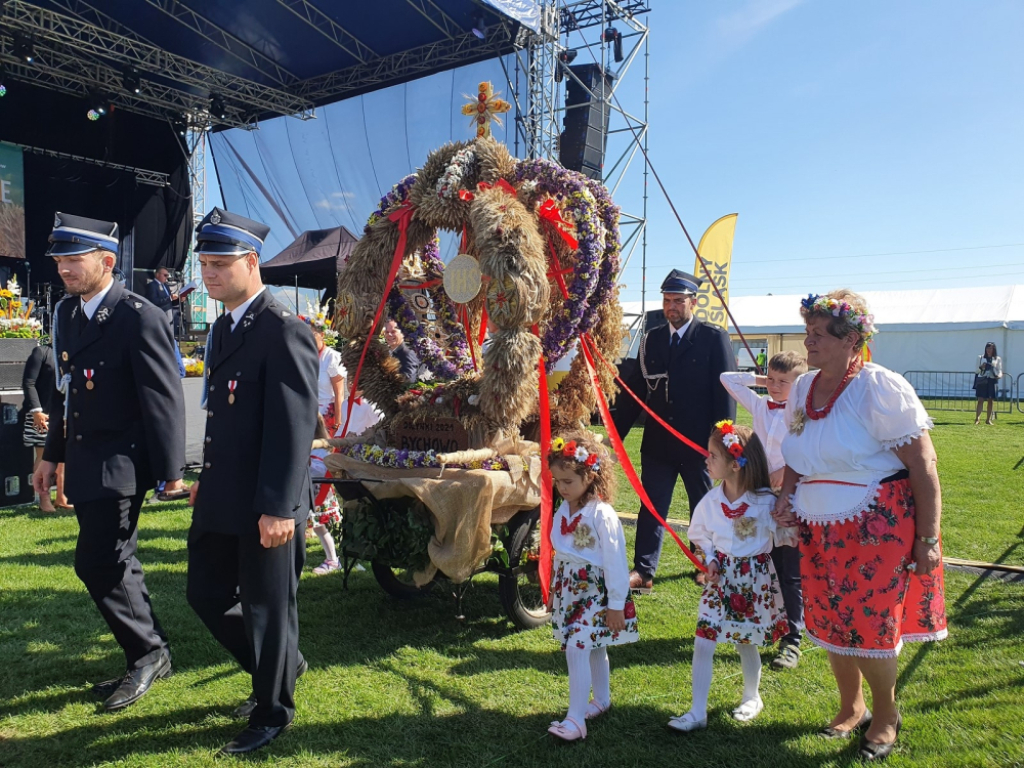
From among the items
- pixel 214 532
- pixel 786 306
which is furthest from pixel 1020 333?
pixel 214 532

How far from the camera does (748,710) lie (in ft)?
10.3

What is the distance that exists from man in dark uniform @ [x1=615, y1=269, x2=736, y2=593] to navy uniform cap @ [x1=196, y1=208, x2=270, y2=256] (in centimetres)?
270

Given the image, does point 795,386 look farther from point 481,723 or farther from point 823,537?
point 481,723

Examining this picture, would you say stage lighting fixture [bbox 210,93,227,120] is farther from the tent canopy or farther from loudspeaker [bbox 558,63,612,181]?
loudspeaker [bbox 558,63,612,181]

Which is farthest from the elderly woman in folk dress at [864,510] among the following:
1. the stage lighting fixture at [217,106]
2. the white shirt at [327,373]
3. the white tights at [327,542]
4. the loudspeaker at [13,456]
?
the stage lighting fixture at [217,106]

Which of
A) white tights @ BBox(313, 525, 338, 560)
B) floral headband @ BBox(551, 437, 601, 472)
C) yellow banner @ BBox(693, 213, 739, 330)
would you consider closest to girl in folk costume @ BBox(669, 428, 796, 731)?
floral headband @ BBox(551, 437, 601, 472)

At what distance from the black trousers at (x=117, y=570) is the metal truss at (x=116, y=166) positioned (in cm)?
1566

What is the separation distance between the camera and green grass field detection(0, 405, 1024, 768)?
2889 mm

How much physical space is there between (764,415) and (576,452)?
4.87 ft

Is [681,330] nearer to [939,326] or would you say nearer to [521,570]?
[521,570]

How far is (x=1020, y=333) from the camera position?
2291 centimetres

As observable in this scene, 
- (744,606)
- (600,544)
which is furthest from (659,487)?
(600,544)

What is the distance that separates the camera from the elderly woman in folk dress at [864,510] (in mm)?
2701

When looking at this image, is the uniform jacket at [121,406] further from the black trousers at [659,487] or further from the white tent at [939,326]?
the white tent at [939,326]
